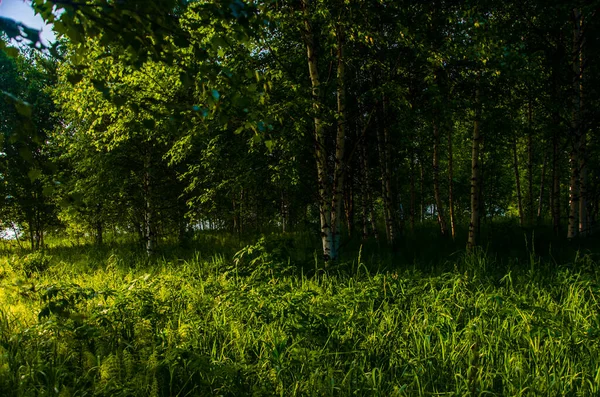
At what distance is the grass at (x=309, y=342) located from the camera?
303cm

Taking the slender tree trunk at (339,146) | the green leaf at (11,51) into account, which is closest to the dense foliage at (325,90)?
the slender tree trunk at (339,146)

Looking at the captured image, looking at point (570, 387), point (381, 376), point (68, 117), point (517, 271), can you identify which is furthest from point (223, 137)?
point (570, 387)

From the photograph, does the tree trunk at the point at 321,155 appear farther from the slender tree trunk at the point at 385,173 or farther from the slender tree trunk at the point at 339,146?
the slender tree trunk at the point at 385,173

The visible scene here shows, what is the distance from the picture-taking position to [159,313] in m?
4.52

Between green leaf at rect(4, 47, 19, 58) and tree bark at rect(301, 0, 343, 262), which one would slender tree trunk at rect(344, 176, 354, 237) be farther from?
green leaf at rect(4, 47, 19, 58)

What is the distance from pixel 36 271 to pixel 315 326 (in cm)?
781

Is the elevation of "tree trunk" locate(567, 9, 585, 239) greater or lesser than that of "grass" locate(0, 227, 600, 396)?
greater

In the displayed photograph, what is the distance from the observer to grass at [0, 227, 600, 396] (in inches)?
119

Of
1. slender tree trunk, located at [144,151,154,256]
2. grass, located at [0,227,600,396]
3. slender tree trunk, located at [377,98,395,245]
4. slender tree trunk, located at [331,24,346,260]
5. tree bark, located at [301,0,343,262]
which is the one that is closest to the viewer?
grass, located at [0,227,600,396]

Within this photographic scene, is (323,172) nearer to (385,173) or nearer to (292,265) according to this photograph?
(292,265)

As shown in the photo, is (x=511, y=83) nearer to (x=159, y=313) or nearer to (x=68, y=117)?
(x=159, y=313)

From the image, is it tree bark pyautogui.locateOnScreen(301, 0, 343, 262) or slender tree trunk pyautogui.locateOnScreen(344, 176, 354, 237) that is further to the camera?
slender tree trunk pyautogui.locateOnScreen(344, 176, 354, 237)

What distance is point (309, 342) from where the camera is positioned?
3723 millimetres

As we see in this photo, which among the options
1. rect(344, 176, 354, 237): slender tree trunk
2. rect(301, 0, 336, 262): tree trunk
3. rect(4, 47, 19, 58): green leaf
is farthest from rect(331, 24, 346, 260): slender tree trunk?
rect(4, 47, 19, 58): green leaf
